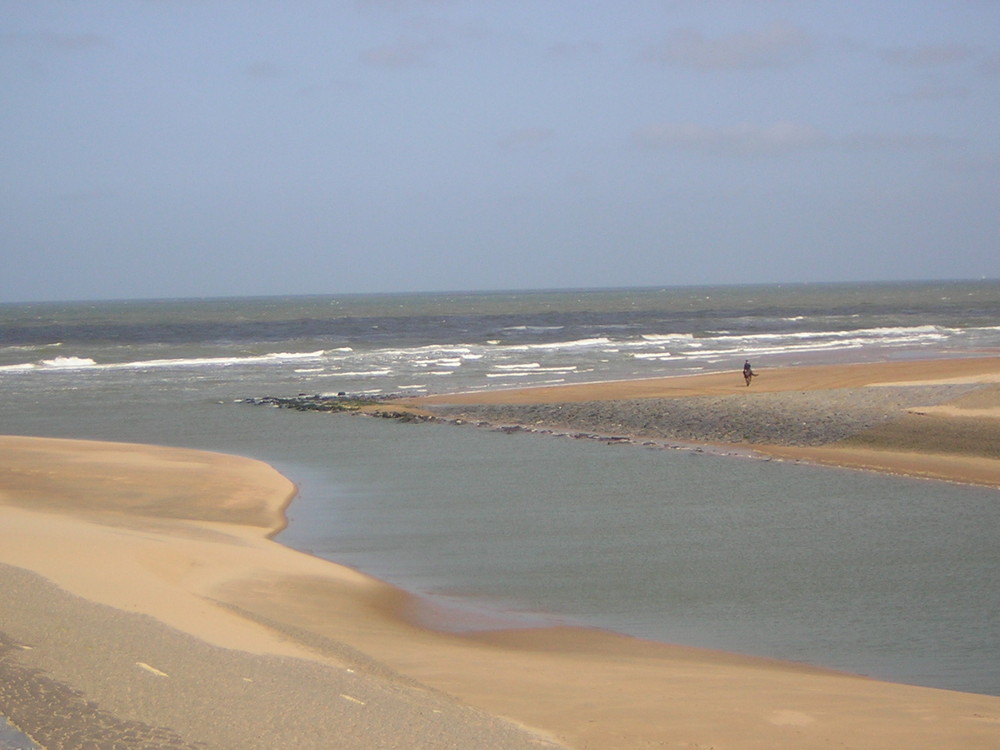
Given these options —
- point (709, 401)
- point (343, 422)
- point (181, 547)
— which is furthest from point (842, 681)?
point (343, 422)

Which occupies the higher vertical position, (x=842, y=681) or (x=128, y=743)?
(x=128, y=743)

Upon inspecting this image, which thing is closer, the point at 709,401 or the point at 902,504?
the point at 902,504

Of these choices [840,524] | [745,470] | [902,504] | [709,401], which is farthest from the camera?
[709,401]

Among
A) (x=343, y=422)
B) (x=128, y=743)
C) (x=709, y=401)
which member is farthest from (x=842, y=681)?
(x=343, y=422)

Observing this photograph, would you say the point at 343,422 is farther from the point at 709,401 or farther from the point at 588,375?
the point at 588,375

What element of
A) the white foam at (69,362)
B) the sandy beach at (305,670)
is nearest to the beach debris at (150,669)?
the sandy beach at (305,670)

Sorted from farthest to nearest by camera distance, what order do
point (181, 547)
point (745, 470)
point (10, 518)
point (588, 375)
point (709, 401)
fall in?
point (588, 375)
point (709, 401)
point (745, 470)
point (10, 518)
point (181, 547)

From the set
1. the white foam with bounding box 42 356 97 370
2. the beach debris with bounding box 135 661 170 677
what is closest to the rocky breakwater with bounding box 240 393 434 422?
the white foam with bounding box 42 356 97 370

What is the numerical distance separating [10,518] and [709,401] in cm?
1807

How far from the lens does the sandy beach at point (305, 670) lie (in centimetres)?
671

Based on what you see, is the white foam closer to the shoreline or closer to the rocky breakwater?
the rocky breakwater

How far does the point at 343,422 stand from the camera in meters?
29.7

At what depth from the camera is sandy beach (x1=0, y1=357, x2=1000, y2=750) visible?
22.0 feet

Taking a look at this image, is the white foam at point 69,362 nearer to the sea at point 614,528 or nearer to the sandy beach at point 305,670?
the sea at point 614,528
